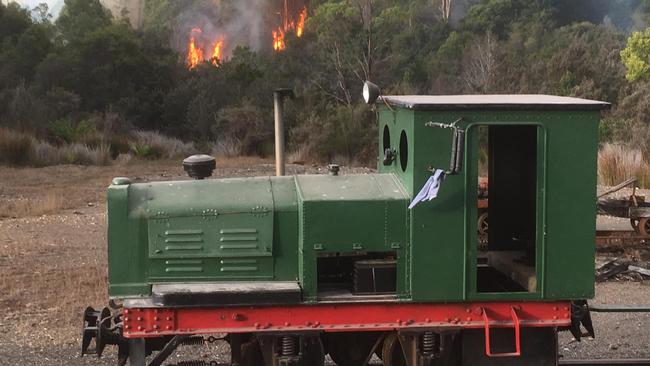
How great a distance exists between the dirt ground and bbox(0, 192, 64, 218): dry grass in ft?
0.07

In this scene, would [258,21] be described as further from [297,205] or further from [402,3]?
[297,205]

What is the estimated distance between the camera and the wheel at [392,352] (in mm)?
6459

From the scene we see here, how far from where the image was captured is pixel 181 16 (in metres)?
73.0

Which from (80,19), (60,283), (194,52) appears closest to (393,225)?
(60,283)

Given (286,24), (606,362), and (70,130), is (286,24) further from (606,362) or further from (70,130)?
(606,362)

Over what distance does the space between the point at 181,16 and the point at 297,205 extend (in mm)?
69046

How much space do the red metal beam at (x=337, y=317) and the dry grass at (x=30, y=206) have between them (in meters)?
12.8

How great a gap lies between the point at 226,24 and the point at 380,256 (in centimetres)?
6658

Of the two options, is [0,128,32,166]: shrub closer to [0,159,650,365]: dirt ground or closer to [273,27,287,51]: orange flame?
[0,159,650,365]: dirt ground

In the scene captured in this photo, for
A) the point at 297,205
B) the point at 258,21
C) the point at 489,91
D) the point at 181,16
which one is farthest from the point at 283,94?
the point at 181,16

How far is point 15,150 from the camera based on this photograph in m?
27.3

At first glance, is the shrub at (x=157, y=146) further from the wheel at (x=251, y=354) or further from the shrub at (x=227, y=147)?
the wheel at (x=251, y=354)

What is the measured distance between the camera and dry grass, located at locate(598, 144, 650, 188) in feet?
67.9

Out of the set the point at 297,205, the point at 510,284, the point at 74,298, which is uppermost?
the point at 297,205
